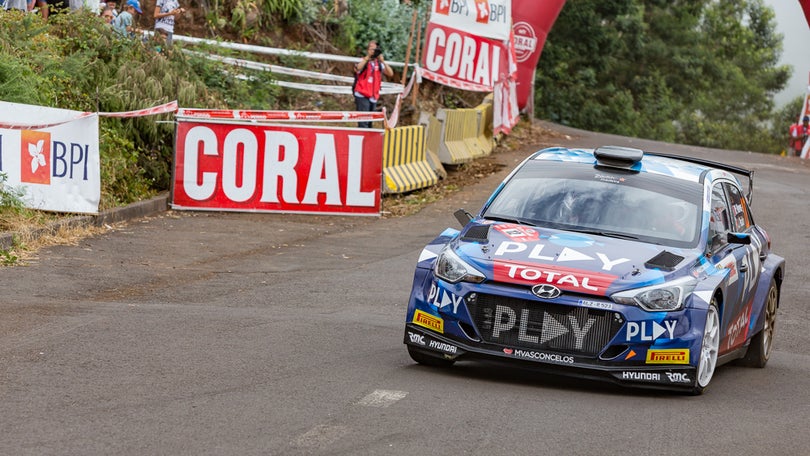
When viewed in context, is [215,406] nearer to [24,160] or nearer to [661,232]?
[661,232]

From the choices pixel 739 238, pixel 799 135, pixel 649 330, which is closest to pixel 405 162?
pixel 739 238

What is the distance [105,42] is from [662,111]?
49.0m

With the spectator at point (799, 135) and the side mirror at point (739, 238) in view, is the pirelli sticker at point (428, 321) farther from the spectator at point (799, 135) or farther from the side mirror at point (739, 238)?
the spectator at point (799, 135)

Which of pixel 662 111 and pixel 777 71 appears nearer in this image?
pixel 662 111

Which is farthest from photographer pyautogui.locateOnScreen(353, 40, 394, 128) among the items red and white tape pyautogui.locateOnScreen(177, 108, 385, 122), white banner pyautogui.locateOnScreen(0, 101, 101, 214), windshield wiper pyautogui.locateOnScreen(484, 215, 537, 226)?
windshield wiper pyautogui.locateOnScreen(484, 215, 537, 226)

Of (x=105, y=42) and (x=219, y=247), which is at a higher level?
(x=105, y=42)

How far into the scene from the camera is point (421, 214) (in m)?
20.0

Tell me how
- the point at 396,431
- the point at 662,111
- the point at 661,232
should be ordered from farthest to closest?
the point at 662,111 < the point at 661,232 < the point at 396,431

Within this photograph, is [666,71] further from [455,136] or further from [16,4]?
[16,4]

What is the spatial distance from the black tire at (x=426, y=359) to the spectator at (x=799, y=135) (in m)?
30.6

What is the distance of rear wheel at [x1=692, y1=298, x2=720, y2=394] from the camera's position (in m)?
8.23

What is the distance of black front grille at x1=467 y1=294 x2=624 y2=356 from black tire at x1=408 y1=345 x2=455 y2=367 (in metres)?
0.54

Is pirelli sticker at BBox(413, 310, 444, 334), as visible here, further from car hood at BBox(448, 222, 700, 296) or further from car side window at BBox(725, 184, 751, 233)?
car side window at BBox(725, 184, 751, 233)

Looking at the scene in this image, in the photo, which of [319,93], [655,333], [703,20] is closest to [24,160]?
[655,333]
